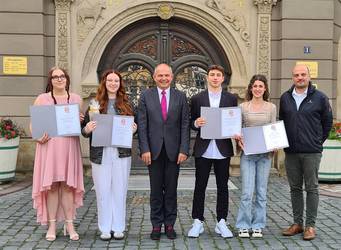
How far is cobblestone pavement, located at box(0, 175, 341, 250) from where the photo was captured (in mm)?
5980

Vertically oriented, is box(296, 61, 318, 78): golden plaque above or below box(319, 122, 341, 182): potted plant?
above

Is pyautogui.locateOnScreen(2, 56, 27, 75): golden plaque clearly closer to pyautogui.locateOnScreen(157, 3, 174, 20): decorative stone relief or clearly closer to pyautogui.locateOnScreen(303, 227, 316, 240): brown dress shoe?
pyautogui.locateOnScreen(157, 3, 174, 20): decorative stone relief

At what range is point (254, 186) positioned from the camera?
6.26 meters

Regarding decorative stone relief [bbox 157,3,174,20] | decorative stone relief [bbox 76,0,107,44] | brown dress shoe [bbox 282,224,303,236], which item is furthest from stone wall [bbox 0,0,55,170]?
brown dress shoe [bbox 282,224,303,236]

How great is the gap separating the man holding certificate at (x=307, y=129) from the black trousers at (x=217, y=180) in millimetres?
815

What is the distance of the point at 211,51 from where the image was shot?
1141 cm

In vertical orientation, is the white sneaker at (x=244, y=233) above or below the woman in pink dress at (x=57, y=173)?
below

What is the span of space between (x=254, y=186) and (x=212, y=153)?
0.64 m

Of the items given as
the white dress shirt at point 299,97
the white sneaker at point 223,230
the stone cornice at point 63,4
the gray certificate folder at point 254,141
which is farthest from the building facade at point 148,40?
the white sneaker at point 223,230

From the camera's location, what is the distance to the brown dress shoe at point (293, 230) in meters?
6.39

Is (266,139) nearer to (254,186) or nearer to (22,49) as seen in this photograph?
(254,186)

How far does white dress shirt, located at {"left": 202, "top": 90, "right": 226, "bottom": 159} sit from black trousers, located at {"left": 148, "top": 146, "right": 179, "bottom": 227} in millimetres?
396

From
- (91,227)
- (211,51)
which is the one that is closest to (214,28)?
(211,51)

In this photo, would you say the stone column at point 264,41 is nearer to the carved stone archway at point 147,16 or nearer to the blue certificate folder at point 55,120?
the carved stone archway at point 147,16
